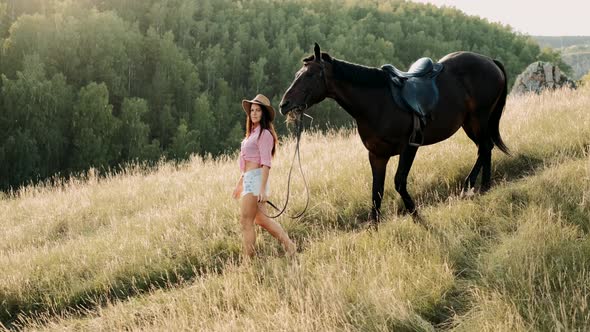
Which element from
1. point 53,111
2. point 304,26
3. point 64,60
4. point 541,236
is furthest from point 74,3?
point 541,236

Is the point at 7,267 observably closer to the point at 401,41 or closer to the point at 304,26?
the point at 304,26

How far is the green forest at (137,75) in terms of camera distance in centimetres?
3325

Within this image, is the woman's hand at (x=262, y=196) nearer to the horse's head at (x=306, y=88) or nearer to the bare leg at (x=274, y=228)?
the bare leg at (x=274, y=228)

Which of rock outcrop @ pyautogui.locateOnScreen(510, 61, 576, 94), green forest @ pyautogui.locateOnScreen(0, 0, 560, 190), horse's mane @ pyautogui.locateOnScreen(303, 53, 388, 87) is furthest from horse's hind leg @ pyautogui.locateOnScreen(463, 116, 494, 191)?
rock outcrop @ pyautogui.locateOnScreen(510, 61, 576, 94)

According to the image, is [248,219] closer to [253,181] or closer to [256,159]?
[253,181]

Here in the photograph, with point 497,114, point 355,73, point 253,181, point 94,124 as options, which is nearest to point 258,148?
point 253,181

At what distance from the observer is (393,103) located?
5.30 metres

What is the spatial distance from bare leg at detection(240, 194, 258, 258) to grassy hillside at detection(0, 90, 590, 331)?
0.28 metres

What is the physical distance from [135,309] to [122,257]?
145cm

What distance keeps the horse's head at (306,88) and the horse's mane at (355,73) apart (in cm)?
10

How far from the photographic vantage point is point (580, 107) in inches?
348

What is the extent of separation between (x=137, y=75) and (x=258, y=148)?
46325mm

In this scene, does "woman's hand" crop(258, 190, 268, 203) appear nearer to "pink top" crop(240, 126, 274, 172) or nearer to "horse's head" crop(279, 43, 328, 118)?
"pink top" crop(240, 126, 274, 172)

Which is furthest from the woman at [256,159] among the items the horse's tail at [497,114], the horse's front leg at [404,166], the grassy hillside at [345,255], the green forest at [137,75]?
the green forest at [137,75]
